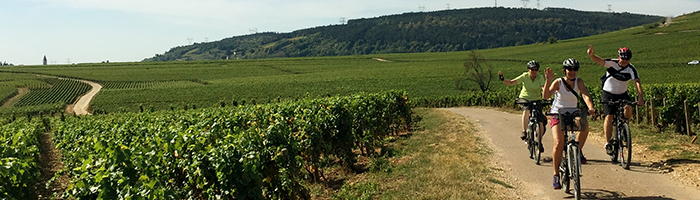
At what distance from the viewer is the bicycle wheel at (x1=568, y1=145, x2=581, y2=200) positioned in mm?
6305

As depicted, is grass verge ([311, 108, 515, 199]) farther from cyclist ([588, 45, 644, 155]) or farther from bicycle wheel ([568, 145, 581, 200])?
cyclist ([588, 45, 644, 155])

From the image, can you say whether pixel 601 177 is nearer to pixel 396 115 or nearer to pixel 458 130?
pixel 458 130

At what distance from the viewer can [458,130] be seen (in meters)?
16.3

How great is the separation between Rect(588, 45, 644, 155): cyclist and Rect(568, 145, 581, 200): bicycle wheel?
7.77 feet

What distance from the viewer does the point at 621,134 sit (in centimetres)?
841

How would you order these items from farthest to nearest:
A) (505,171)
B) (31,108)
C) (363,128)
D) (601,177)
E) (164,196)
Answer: (31,108) < (363,128) < (505,171) < (601,177) < (164,196)

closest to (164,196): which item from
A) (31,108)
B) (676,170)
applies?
(676,170)

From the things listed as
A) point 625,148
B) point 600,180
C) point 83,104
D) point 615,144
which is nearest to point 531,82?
point 615,144

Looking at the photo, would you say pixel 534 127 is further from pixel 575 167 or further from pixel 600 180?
pixel 575 167

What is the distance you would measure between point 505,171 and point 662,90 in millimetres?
12349

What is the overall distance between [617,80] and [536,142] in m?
1.79

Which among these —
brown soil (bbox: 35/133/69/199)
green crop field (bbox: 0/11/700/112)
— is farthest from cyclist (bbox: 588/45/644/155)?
green crop field (bbox: 0/11/700/112)

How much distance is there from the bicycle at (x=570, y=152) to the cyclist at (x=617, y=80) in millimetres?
1840

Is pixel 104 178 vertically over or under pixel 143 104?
over
